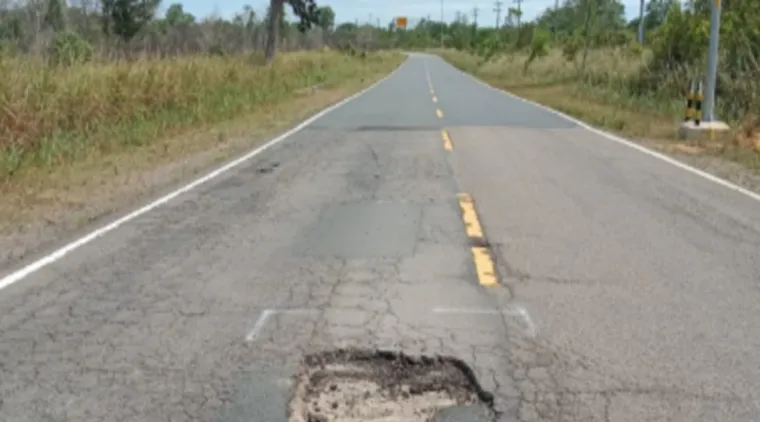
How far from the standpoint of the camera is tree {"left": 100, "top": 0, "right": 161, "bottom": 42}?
194ft

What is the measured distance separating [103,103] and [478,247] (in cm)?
1219

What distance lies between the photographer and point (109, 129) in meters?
17.4

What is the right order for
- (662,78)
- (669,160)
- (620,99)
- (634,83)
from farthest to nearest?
(634,83) → (662,78) → (620,99) → (669,160)

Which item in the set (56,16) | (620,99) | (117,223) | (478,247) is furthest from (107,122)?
(56,16)

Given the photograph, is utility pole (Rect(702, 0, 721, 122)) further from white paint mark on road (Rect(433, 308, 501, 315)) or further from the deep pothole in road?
the deep pothole in road

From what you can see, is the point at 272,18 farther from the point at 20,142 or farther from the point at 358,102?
the point at 20,142

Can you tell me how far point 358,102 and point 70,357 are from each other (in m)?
25.4

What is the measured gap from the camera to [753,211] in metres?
9.91

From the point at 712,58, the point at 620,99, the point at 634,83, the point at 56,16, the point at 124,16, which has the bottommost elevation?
the point at 620,99

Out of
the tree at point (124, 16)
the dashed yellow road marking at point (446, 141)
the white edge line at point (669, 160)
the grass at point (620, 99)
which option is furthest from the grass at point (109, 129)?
the tree at point (124, 16)

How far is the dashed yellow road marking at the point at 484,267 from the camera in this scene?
6.81 meters

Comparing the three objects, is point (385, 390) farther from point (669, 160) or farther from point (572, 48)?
point (572, 48)

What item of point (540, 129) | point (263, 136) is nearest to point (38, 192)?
point (263, 136)

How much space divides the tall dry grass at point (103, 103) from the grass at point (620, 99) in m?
10.0
